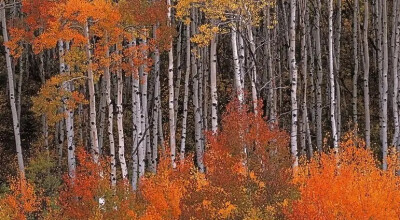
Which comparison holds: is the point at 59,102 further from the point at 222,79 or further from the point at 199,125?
the point at 222,79

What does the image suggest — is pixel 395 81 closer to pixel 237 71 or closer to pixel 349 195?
pixel 349 195

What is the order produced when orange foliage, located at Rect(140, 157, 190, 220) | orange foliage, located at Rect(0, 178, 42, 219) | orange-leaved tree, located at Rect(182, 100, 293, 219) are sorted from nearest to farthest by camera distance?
orange-leaved tree, located at Rect(182, 100, 293, 219) < orange foliage, located at Rect(140, 157, 190, 220) < orange foliage, located at Rect(0, 178, 42, 219)

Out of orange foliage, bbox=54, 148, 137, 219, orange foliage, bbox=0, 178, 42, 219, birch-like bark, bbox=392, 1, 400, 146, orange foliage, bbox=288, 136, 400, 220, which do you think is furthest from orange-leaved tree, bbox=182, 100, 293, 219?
orange foliage, bbox=0, 178, 42, 219

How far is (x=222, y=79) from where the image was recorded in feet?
112

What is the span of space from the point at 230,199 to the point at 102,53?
5.88 m

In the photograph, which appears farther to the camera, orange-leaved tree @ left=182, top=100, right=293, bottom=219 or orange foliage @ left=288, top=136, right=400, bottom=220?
orange foliage @ left=288, top=136, right=400, bottom=220

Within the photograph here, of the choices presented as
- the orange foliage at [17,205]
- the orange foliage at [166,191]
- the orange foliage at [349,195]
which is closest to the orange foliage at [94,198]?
the orange foliage at [166,191]

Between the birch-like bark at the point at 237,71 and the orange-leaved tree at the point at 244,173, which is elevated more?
the birch-like bark at the point at 237,71

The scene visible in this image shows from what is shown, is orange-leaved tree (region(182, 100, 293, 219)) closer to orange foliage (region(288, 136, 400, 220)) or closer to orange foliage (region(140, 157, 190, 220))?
orange foliage (region(288, 136, 400, 220))

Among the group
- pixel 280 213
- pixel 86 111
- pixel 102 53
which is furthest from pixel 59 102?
pixel 86 111

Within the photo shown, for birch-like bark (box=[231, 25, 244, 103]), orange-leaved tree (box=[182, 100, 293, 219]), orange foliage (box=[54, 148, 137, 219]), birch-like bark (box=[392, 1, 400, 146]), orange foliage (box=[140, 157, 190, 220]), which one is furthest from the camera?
birch-like bark (box=[392, 1, 400, 146])

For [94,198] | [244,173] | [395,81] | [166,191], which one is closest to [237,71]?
[244,173]

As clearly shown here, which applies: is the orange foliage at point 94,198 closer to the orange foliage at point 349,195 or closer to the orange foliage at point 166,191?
the orange foliage at point 166,191

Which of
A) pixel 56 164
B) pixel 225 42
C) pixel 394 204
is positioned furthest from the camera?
pixel 225 42
